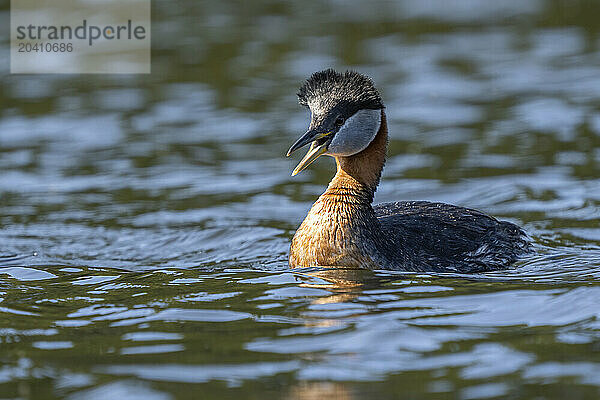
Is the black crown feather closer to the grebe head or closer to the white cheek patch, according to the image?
the grebe head

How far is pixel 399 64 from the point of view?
1925 centimetres

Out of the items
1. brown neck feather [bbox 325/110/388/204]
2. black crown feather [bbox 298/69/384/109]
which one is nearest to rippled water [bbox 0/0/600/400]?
brown neck feather [bbox 325/110/388/204]

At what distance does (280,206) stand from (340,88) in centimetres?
376

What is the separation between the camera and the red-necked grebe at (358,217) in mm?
10016

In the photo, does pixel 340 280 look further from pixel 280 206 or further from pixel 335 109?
pixel 280 206

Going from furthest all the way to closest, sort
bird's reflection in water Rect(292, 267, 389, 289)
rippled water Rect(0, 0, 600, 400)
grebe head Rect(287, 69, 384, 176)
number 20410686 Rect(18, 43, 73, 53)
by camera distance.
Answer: number 20410686 Rect(18, 43, 73, 53) < grebe head Rect(287, 69, 384, 176) < bird's reflection in water Rect(292, 267, 389, 289) < rippled water Rect(0, 0, 600, 400)

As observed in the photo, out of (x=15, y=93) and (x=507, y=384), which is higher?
(x=15, y=93)

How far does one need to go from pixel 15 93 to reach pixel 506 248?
1056cm

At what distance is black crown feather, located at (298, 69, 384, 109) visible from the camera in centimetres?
1002

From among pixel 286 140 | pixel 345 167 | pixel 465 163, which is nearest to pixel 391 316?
pixel 345 167

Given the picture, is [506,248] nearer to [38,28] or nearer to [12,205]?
[12,205]

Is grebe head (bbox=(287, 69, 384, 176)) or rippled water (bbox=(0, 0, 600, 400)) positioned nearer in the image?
rippled water (bbox=(0, 0, 600, 400))

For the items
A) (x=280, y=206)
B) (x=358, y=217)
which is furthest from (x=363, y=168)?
(x=280, y=206)

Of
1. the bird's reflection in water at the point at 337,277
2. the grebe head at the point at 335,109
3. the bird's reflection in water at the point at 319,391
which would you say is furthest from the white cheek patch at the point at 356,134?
the bird's reflection in water at the point at 319,391
